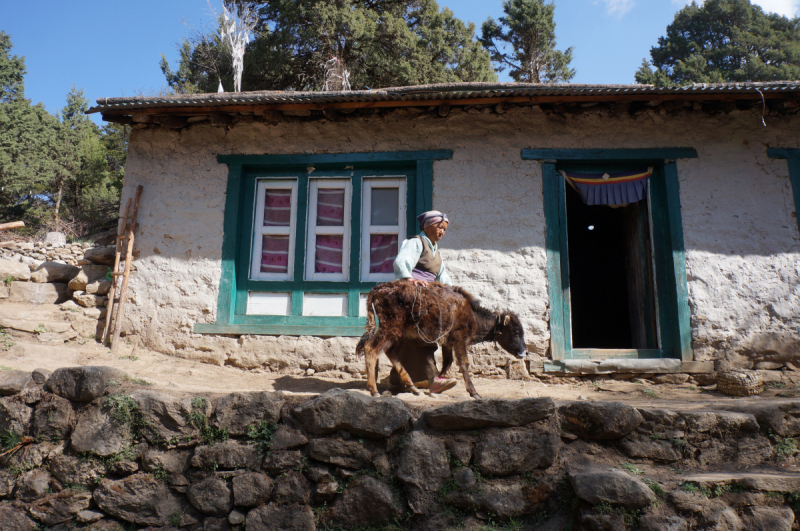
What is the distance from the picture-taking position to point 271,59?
15961 millimetres

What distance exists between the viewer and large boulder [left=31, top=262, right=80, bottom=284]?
652 centimetres

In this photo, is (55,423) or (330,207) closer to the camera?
(55,423)

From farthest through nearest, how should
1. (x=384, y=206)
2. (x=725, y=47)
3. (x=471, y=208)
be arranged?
(x=725, y=47), (x=384, y=206), (x=471, y=208)

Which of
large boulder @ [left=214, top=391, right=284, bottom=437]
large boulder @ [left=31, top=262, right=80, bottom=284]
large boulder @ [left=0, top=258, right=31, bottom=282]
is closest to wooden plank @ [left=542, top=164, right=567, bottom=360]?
large boulder @ [left=214, top=391, right=284, bottom=437]

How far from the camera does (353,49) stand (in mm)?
16250

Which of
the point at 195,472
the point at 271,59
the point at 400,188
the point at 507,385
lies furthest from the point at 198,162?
the point at 271,59

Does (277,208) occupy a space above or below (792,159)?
below

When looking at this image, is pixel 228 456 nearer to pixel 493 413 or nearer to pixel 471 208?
pixel 493 413

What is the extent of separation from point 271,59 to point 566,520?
51.6 feet

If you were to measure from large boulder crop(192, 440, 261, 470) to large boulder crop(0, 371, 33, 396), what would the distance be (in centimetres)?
164

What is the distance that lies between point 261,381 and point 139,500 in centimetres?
186

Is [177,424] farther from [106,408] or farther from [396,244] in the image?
[396,244]

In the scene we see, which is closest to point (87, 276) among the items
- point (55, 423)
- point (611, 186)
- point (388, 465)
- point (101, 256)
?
point (101, 256)

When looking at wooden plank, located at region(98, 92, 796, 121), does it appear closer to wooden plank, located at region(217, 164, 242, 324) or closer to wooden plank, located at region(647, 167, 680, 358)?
wooden plank, located at region(217, 164, 242, 324)
